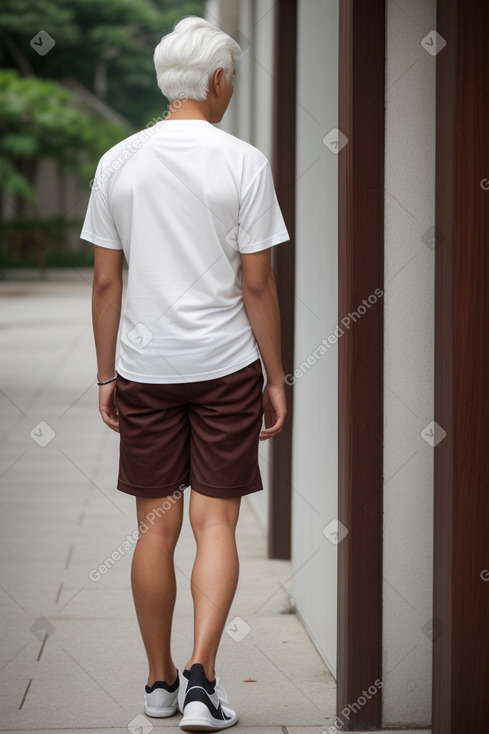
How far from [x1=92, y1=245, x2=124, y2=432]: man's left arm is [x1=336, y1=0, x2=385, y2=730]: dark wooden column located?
0.58m

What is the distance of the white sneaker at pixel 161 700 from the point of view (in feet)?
10.9

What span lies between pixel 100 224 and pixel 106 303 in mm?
205

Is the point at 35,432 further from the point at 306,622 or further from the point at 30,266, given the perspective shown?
the point at 30,266

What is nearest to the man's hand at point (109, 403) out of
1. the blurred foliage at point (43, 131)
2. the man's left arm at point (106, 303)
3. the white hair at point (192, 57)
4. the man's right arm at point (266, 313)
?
the man's left arm at point (106, 303)

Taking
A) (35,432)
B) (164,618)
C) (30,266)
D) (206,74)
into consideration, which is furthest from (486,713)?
(30,266)

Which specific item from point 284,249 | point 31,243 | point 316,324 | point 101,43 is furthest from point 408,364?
point 101,43

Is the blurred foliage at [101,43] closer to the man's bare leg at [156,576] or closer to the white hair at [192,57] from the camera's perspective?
the white hair at [192,57]

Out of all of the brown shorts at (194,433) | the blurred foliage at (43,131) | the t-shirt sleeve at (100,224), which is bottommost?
the blurred foliage at (43,131)

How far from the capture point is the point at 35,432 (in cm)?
923

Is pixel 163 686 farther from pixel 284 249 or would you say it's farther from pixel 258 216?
pixel 284 249

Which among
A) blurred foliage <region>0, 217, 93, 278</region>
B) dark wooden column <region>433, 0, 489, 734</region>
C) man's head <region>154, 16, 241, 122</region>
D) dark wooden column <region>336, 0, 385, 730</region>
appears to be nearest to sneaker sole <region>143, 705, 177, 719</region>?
dark wooden column <region>336, 0, 385, 730</region>

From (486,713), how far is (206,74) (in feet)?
5.59

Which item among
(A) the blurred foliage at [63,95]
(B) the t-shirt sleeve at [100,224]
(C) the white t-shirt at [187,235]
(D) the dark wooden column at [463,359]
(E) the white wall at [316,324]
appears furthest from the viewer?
(A) the blurred foliage at [63,95]

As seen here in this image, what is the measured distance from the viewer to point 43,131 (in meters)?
39.0
